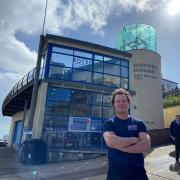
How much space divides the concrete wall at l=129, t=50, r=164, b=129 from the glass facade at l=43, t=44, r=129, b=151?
2.34 m

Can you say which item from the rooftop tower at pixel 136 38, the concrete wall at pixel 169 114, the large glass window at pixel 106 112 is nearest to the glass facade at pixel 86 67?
the large glass window at pixel 106 112

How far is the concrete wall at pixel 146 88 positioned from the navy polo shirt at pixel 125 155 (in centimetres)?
1595

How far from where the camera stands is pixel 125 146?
8.65 feet

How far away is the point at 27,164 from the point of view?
1327cm

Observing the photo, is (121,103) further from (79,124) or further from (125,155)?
(79,124)

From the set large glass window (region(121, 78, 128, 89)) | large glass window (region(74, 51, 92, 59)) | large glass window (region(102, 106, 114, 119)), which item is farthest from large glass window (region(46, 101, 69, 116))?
large glass window (region(121, 78, 128, 89))

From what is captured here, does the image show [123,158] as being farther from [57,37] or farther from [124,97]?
[57,37]

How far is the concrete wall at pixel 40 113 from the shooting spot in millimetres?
14336

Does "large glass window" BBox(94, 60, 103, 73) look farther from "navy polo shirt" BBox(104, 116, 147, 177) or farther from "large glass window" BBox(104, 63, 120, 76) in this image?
"navy polo shirt" BBox(104, 116, 147, 177)

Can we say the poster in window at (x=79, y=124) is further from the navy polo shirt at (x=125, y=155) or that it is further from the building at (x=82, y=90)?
the navy polo shirt at (x=125, y=155)

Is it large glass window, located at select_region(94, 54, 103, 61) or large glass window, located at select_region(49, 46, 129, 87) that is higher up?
large glass window, located at select_region(94, 54, 103, 61)

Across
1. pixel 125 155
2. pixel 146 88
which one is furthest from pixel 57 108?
pixel 125 155

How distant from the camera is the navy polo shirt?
8.55ft

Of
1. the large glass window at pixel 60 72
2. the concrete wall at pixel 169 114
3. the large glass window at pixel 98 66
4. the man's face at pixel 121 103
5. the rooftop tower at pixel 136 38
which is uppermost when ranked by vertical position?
the rooftop tower at pixel 136 38
